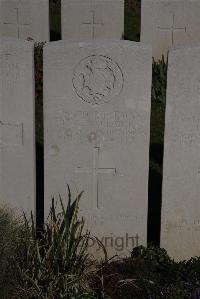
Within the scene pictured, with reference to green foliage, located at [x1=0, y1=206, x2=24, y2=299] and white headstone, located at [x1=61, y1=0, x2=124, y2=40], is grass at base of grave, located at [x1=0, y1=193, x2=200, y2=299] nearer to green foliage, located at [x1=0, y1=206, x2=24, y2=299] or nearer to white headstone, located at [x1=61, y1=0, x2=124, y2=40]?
green foliage, located at [x1=0, y1=206, x2=24, y2=299]

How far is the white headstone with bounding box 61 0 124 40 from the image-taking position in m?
11.8

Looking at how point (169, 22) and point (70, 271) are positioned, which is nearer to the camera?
point (70, 271)

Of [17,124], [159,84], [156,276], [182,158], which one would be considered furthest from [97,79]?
[159,84]

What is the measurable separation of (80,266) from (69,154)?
1.04m

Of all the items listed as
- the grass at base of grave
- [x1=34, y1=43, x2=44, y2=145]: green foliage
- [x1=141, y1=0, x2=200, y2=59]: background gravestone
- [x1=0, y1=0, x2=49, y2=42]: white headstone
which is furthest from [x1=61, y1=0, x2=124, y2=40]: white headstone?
the grass at base of grave

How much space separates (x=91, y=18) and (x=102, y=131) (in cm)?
662

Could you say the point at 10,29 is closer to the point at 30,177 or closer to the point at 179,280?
the point at 30,177

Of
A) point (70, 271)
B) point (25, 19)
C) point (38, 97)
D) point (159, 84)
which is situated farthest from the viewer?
point (25, 19)

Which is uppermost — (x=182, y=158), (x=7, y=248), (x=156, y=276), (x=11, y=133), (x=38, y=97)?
(x=38, y=97)

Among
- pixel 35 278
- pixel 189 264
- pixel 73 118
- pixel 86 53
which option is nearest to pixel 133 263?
pixel 189 264

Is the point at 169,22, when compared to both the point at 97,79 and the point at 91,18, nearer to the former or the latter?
the point at 91,18

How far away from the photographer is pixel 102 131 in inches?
228

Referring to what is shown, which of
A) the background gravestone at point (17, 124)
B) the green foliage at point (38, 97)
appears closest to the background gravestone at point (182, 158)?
the background gravestone at point (17, 124)

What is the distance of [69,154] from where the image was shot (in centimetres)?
585
